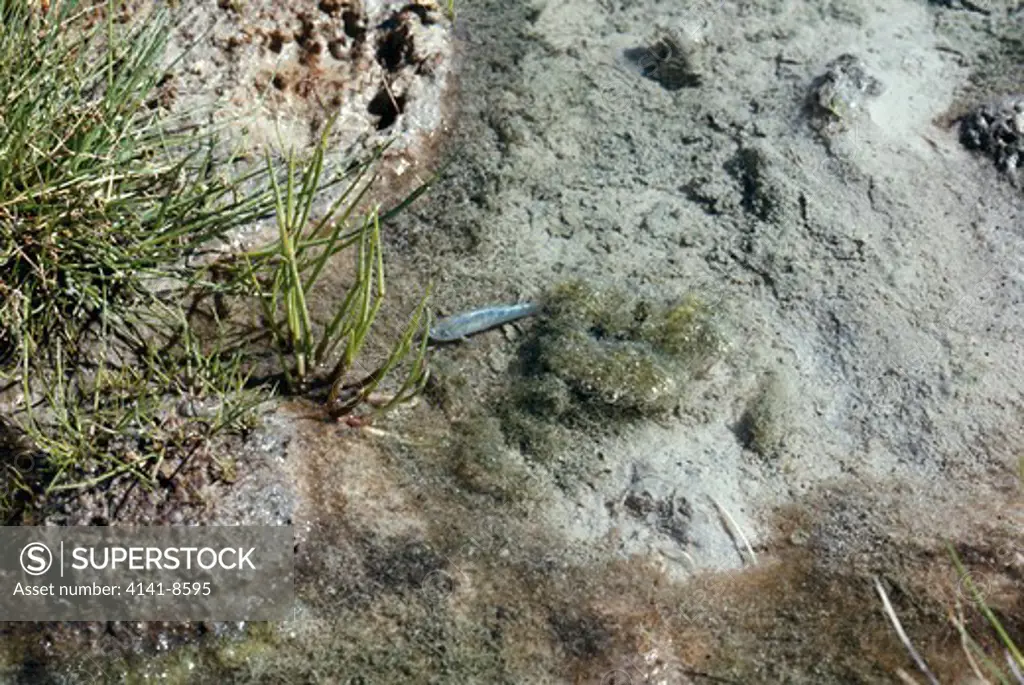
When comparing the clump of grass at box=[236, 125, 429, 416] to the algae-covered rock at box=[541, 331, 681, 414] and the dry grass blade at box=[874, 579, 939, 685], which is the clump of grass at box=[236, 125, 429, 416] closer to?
the algae-covered rock at box=[541, 331, 681, 414]

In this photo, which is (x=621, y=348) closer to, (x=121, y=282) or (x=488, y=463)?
(x=488, y=463)

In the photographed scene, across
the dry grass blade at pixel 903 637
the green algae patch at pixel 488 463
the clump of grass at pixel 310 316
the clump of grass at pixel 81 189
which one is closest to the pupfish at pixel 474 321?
the clump of grass at pixel 310 316

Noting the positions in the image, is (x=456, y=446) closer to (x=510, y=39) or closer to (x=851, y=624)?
(x=851, y=624)

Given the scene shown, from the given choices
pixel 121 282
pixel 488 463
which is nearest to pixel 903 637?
pixel 488 463

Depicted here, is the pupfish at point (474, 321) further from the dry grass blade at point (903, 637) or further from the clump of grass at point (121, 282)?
the dry grass blade at point (903, 637)

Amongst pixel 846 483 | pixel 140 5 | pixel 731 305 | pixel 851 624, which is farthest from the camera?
pixel 140 5

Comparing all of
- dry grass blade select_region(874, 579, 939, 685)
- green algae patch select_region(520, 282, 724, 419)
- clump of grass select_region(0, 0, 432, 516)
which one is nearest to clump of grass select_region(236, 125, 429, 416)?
clump of grass select_region(0, 0, 432, 516)

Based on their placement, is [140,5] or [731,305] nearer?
[731,305]

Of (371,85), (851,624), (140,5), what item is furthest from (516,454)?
(140,5)
